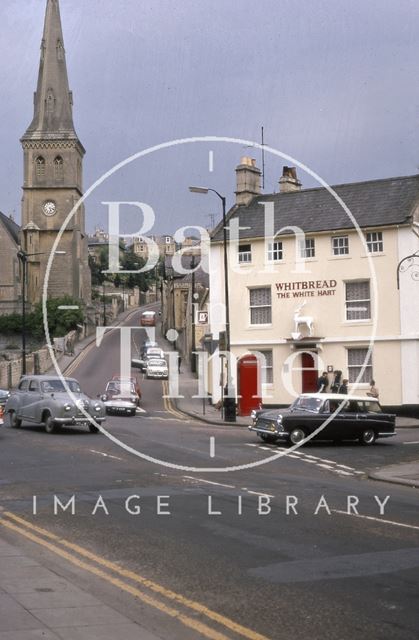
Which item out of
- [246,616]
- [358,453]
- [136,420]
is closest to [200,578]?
[246,616]

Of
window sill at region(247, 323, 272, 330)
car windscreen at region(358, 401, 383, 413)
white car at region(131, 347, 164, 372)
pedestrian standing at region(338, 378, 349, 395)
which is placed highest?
window sill at region(247, 323, 272, 330)

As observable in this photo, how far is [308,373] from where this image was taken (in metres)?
42.5

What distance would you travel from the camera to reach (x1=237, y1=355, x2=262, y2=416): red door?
40.0m

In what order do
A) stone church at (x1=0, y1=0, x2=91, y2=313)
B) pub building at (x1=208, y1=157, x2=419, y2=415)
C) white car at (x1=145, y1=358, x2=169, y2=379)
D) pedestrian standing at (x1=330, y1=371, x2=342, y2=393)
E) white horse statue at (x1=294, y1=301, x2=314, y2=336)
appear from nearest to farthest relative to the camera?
pedestrian standing at (x1=330, y1=371, x2=342, y2=393), pub building at (x1=208, y1=157, x2=419, y2=415), white horse statue at (x1=294, y1=301, x2=314, y2=336), white car at (x1=145, y1=358, x2=169, y2=379), stone church at (x1=0, y1=0, x2=91, y2=313)

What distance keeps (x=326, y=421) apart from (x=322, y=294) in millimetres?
15994

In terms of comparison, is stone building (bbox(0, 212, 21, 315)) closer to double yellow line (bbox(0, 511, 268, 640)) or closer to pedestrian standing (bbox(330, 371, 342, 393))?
pedestrian standing (bbox(330, 371, 342, 393))

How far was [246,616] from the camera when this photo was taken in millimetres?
8203

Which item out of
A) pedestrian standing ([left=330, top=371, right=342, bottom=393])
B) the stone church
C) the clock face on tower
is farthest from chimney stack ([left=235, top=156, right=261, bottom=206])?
the clock face on tower

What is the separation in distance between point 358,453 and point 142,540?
14.3 m

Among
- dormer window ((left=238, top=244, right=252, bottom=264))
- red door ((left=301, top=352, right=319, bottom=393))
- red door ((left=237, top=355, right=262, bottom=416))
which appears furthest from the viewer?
dormer window ((left=238, top=244, right=252, bottom=264))

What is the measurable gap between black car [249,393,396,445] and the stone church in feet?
307

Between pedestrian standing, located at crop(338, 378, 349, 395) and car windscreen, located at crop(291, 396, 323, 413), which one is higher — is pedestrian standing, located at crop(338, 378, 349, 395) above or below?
above

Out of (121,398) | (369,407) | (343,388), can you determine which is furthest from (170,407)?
(369,407)

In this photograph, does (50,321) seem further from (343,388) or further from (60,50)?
(343,388)
